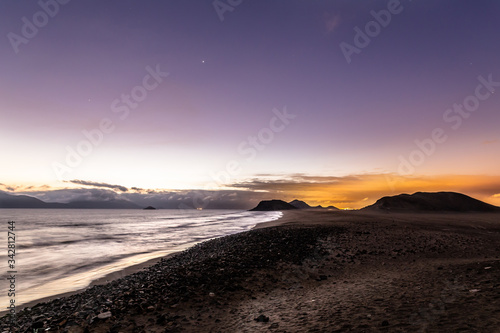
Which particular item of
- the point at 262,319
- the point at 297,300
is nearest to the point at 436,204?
the point at 297,300

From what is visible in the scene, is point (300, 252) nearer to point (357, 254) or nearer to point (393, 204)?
point (357, 254)

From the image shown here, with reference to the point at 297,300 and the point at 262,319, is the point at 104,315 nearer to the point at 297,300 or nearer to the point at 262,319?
the point at 262,319

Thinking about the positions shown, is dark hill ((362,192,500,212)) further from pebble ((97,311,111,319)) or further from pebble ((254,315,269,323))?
pebble ((97,311,111,319))

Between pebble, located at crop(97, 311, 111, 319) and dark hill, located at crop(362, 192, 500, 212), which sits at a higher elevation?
pebble, located at crop(97, 311, 111, 319)

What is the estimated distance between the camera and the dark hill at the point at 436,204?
10862 cm

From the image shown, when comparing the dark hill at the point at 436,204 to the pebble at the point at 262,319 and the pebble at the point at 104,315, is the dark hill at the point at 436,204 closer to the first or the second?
the pebble at the point at 262,319

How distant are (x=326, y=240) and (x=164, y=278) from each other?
12.8 m

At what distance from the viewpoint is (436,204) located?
367 ft

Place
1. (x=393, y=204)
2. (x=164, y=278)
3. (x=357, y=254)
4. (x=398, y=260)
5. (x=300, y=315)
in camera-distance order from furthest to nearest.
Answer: (x=393, y=204) < (x=357, y=254) < (x=398, y=260) < (x=164, y=278) < (x=300, y=315)

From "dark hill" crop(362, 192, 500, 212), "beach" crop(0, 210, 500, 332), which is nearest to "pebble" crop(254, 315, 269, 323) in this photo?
"beach" crop(0, 210, 500, 332)

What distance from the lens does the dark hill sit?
10862cm

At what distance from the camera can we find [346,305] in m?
Answer: 7.18

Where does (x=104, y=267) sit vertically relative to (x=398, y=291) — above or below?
below

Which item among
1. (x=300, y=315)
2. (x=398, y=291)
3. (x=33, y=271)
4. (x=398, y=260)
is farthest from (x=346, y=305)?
(x=33, y=271)
